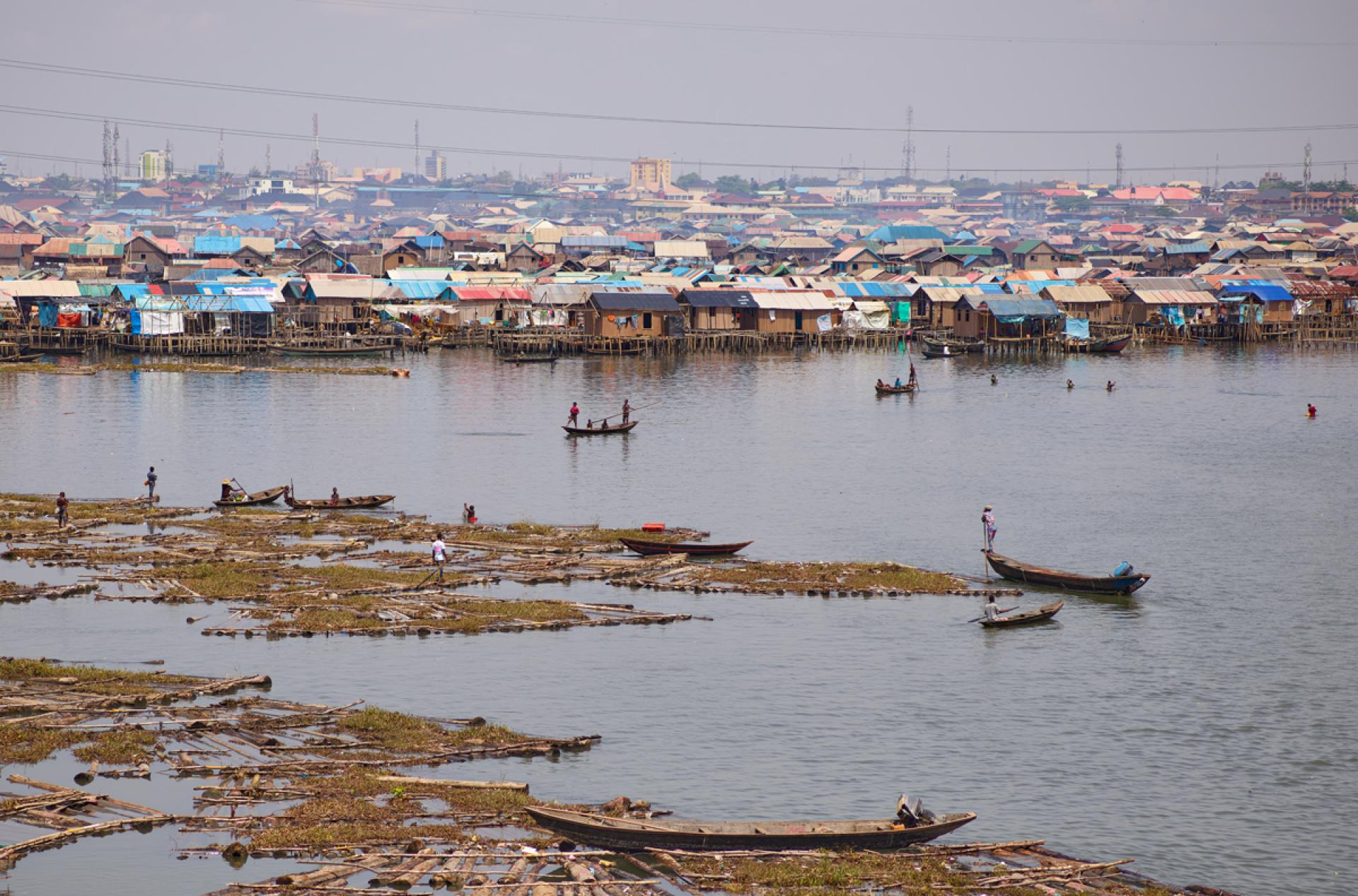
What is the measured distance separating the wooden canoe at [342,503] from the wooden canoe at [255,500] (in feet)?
1.86

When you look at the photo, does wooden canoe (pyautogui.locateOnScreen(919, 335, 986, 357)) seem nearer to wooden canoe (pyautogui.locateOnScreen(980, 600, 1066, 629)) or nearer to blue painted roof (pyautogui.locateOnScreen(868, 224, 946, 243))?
blue painted roof (pyautogui.locateOnScreen(868, 224, 946, 243))

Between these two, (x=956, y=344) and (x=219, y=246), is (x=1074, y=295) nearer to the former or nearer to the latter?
(x=956, y=344)

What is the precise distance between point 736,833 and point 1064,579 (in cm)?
1676

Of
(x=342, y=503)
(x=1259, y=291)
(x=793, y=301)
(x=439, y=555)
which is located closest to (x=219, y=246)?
(x=793, y=301)

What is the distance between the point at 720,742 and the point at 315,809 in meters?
7.17

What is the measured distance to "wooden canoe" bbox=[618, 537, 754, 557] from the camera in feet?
116

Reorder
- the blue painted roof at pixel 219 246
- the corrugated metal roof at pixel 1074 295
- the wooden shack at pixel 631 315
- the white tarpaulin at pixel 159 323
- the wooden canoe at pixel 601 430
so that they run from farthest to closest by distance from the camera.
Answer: the blue painted roof at pixel 219 246 < the corrugated metal roof at pixel 1074 295 < the wooden shack at pixel 631 315 < the white tarpaulin at pixel 159 323 < the wooden canoe at pixel 601 430

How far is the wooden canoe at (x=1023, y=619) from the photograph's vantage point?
30438 mm

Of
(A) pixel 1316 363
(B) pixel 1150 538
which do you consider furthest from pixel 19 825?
(A) pixel 1316 363

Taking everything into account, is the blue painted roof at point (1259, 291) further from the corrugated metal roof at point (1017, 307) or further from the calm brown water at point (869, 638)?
the calm brown water at point (869, 638)

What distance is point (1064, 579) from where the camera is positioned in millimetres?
33281

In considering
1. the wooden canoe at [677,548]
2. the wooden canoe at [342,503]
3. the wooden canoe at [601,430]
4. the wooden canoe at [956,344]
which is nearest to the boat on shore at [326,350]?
the wooden canoe at [601,430]

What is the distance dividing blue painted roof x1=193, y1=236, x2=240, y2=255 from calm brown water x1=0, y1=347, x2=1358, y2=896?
53079 millimetres

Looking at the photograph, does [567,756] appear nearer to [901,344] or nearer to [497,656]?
[497,656]
